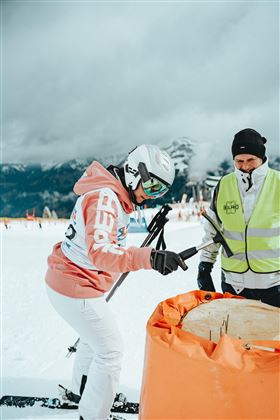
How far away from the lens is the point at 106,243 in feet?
7.91

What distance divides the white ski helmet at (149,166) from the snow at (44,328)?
2.09 metres

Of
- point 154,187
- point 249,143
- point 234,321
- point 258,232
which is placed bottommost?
point 234,321

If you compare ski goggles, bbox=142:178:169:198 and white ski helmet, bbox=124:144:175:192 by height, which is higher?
white ski helmet, bbox=124:144:175:192

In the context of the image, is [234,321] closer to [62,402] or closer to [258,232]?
[258,232]

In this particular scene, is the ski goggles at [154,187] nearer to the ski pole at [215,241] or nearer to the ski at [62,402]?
the ski pole at [215,241]

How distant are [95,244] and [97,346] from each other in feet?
2.73

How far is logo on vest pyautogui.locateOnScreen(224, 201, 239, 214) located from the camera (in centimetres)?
303

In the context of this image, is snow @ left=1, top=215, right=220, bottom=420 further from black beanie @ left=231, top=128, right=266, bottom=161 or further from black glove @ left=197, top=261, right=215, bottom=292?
black beanie @ left=231, top=128, right=266, bottom=161

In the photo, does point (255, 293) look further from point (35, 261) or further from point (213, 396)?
point (35, 261)

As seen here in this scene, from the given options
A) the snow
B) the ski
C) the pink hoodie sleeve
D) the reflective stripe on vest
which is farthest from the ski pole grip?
the snow

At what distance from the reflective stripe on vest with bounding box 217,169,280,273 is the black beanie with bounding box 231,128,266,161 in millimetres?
182

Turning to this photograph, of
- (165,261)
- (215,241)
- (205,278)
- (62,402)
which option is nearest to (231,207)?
(215,241)

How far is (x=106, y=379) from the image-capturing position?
277 cm

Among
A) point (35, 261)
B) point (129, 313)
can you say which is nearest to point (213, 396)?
point (129, 313)
